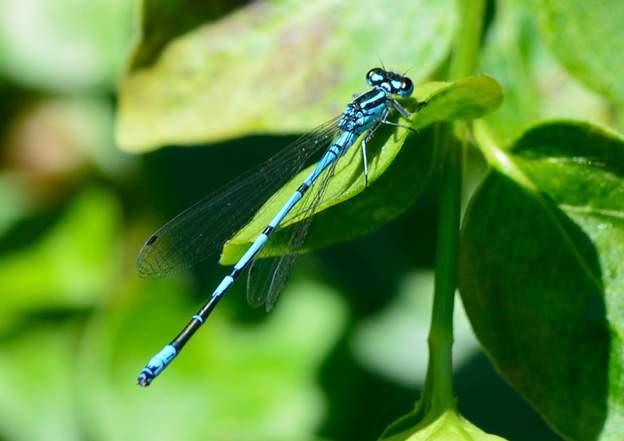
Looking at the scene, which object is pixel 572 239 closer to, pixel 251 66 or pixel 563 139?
pixel 563 139

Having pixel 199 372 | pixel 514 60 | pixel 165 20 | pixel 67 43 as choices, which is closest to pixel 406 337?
pixel 199 372

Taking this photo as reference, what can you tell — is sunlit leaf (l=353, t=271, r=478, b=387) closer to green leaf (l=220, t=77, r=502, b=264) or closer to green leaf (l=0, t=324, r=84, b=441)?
green leaf (l=0, t=324, r=84, b=441)

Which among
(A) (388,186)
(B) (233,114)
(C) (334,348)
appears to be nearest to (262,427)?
(C) (334,348)

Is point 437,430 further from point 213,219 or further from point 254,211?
point 213,219

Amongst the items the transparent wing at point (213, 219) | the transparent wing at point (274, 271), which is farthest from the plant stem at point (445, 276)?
the transparent wing at point (213, 219)

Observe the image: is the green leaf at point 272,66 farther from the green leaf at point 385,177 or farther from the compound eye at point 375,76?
the green leaf at point 385,177

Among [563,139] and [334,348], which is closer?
[563,139]
